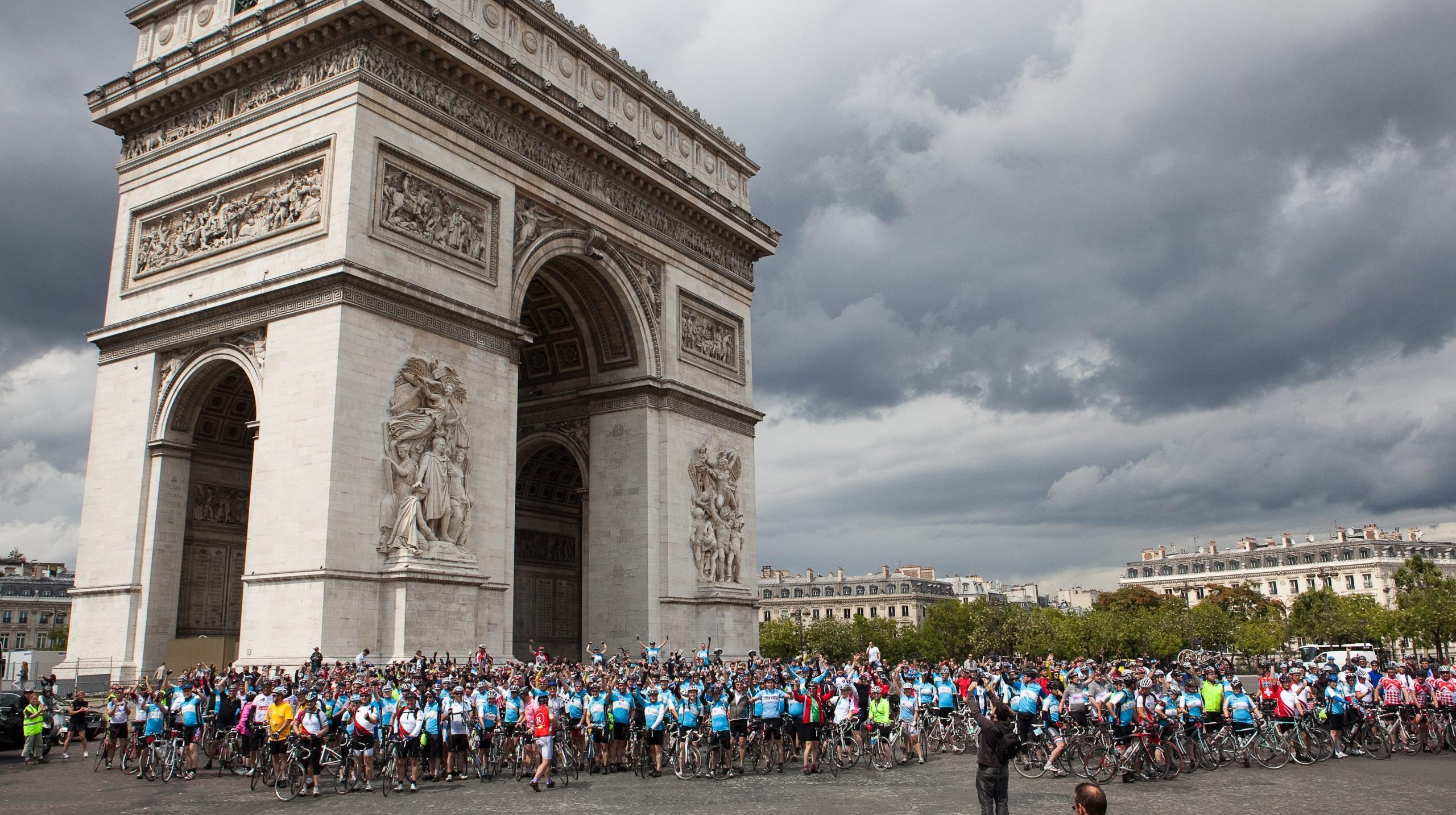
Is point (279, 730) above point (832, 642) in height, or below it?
below

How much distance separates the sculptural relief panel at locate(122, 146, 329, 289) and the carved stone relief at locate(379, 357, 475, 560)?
4079 millimetres

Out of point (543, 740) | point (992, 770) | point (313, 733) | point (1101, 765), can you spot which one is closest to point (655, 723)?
point (543, 740)

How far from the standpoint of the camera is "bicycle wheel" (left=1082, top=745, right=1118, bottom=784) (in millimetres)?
18375

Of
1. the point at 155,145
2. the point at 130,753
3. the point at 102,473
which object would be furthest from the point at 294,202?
the point at 130,753

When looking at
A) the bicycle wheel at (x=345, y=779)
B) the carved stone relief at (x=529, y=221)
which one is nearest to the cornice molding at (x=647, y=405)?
the carved stone relief at (x=529, y=221)

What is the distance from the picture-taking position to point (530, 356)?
3644 cm

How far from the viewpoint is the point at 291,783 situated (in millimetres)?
16828

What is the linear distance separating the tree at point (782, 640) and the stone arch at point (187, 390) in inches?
3027

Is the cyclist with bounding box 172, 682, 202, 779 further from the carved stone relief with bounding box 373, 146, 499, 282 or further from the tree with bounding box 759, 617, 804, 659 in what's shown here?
the tree with bounding box 759, 617, 804, 659

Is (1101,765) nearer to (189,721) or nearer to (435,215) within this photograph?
(189,721)

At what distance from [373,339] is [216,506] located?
24.2 feet

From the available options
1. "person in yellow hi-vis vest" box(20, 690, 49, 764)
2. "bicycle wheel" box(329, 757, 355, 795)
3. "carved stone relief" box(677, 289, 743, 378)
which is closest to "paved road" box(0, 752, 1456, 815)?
"bicycle wheel" box(329, 757, 355, 795)

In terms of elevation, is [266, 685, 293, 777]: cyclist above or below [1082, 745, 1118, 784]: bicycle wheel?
above

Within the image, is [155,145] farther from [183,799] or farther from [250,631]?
[183,799]
